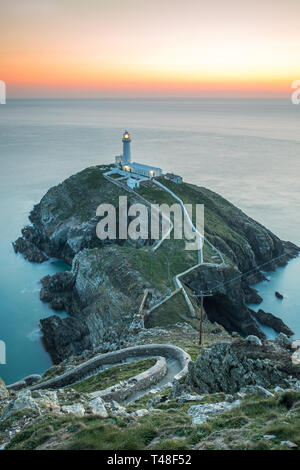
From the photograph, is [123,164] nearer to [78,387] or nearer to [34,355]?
[34,355]

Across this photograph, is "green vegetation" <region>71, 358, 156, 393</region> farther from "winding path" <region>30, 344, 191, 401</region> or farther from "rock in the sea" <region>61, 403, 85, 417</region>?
"rock in the sea" <region>61, 403, 85, 417</region>

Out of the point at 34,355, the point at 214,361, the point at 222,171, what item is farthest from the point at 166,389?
the point at 222,171

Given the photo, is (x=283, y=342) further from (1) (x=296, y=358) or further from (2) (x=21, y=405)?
(2) (x=21, y=405)

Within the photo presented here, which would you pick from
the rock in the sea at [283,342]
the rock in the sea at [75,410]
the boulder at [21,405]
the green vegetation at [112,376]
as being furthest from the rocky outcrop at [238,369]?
the boulder at [21,405]

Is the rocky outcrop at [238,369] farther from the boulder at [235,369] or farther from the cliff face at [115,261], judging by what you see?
the cliff face at [115,261]

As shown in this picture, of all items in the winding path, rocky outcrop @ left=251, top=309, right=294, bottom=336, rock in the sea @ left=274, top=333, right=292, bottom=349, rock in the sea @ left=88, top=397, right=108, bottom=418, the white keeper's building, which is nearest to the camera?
rock in the sea @ left=88, top=397, right=108, bottom=418

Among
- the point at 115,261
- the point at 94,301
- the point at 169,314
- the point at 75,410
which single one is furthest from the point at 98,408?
the point at 115,261

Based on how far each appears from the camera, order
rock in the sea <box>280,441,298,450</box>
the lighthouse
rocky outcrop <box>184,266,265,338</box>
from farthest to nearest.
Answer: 1. the lighthouse
2. rocky outcrop <box>184,266,265,338</box>
3. rock in the sea <box>280,441,298,450</box>

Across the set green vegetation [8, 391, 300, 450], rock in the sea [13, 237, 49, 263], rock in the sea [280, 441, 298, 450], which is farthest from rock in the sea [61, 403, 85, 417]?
rock in the sea [13, 237, 49, 263]
